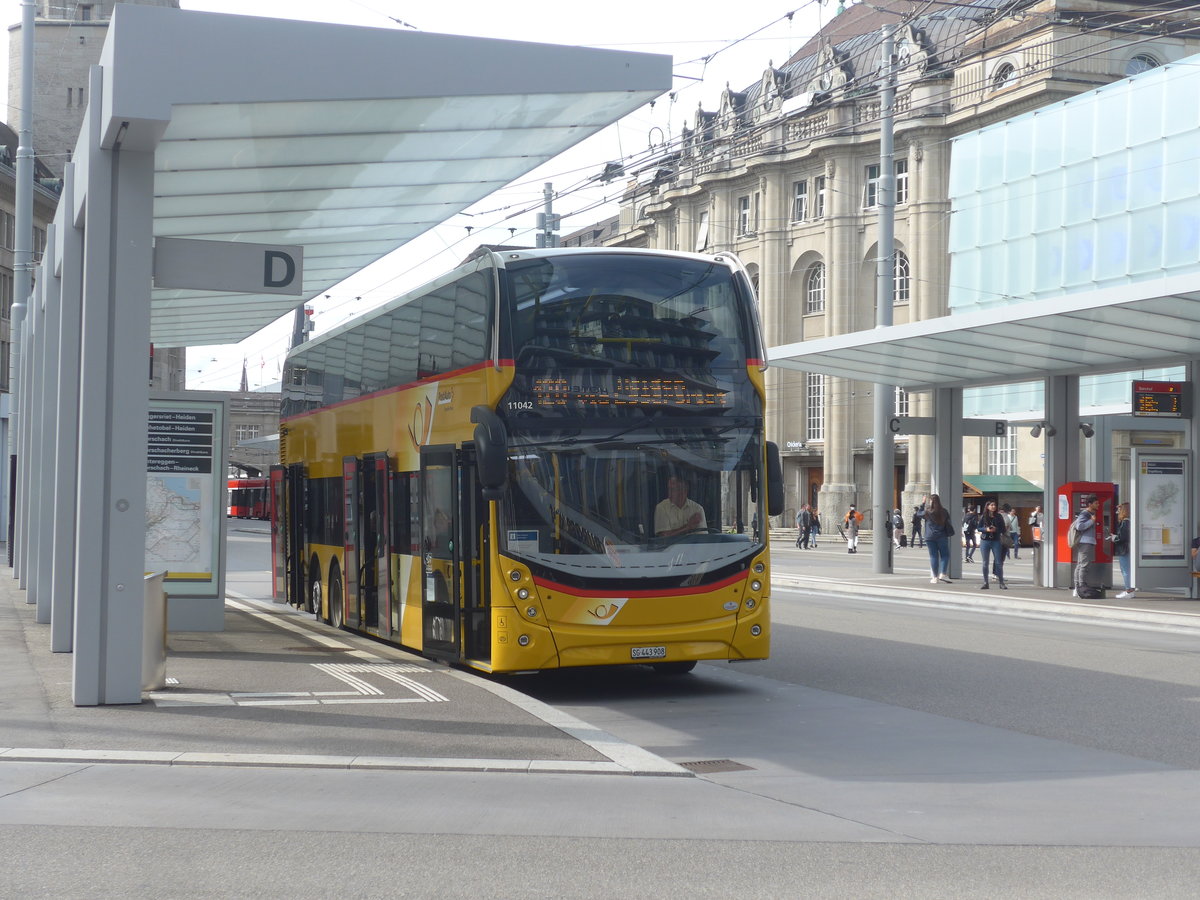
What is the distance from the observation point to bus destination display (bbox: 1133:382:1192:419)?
22.9m

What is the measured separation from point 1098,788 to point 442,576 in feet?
20.1

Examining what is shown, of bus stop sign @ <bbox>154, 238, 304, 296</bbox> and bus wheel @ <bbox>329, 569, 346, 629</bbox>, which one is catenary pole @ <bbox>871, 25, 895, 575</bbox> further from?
bus stop sign @ <bbox>154, 238, 304, 296</bbox>

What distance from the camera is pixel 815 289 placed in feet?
239

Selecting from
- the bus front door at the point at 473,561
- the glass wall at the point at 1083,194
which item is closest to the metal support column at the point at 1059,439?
the glass wall at the point at 1083,194

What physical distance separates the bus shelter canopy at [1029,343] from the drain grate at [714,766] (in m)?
10.9

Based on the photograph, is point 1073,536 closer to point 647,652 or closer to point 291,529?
point 291,529

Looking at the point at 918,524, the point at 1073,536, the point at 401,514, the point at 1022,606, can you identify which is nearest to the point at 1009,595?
the point at 1073,536

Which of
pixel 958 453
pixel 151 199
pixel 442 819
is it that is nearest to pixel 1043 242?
pixel 958 453

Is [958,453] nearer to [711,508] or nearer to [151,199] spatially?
[711,508]

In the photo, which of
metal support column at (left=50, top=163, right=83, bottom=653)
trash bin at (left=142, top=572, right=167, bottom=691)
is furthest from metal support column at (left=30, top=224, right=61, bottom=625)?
trash bin at (left=142, top=572, right=167, bottom=691)

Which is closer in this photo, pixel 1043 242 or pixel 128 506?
pixel 128 506

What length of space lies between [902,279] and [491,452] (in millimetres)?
60029

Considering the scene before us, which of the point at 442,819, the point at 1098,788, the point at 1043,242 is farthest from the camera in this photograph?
the point at 1043,242

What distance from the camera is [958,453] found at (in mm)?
27797
